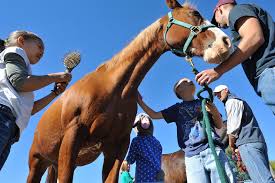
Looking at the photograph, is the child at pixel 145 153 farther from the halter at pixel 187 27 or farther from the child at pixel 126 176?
the child at pixel 126 176

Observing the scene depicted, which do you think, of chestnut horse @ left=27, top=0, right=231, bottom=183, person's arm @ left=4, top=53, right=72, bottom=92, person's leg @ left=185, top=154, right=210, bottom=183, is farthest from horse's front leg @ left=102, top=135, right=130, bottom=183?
person's arm @ left=4, top=53, right=72, bottom=92

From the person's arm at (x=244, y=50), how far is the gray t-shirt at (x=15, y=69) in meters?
1.44

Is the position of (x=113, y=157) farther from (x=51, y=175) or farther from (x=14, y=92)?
(x=51, y=175)

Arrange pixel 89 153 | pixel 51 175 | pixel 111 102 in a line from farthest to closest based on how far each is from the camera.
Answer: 1. pixel 51 175
2. pixel 89 153
3. pixel 111 102

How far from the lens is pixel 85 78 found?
453 cm

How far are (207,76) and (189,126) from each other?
1993 mm

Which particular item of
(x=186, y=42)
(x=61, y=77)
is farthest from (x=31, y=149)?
(x=186, y=42)

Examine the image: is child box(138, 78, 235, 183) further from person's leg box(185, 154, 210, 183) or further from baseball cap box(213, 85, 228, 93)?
baseball cap box(213, 85, 228, 93)

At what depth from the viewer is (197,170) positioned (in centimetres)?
397

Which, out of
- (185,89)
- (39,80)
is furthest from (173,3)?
(39,80)

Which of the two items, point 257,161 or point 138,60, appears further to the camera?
point 138,60

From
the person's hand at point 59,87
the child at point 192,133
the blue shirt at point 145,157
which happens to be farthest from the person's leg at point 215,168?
the person's hand at point 59,87

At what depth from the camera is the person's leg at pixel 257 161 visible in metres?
3.95

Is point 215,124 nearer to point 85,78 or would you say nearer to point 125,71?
point 125,71
